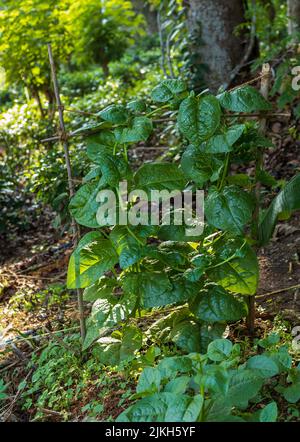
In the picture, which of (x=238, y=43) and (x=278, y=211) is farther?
(x=238, y=43)

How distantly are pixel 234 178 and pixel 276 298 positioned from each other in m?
0.79

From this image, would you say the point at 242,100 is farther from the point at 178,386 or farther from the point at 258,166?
the point at 178,386

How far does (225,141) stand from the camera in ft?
6.52

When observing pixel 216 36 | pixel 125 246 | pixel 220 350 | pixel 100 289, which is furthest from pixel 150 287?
pixel 216 36

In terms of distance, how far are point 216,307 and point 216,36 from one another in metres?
3.45

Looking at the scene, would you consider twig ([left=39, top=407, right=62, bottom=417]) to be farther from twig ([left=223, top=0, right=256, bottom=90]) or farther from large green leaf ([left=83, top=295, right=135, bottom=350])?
twig ([left=223, top=0, right=256, bottom=90])

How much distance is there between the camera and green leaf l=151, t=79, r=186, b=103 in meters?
2.05

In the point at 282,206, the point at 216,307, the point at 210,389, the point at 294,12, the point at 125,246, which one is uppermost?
the point at 294,12

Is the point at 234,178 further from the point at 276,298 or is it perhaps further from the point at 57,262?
the point at 57,262

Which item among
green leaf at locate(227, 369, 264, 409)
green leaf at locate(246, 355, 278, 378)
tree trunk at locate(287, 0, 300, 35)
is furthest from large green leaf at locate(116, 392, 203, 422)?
tree trunk at locate(287, 0, 300, 35)

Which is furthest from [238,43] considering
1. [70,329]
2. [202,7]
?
[70,329]

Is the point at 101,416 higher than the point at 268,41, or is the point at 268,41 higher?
the point at 268,41

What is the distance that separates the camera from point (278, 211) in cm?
221

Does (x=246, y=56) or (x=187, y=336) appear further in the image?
(x=246, y=56)
